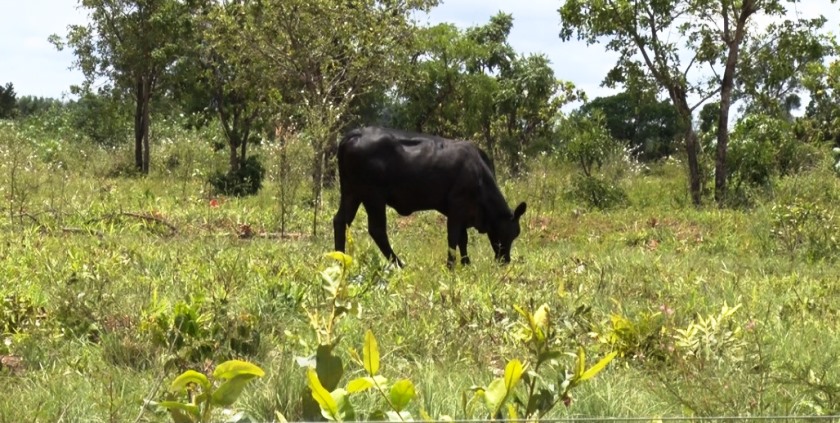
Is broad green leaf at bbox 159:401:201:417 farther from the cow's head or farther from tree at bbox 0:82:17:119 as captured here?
tree at bbox 0:82:17:119

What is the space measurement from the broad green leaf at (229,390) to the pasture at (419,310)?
0.89 feet

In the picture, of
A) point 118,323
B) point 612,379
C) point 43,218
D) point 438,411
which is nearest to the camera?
point 438,411

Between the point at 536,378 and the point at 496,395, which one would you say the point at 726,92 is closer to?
the point at 536,378

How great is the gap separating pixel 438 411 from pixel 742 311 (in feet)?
9.22

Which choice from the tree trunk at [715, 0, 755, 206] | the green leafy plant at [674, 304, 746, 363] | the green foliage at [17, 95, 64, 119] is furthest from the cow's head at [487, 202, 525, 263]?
the green foliage at [17, 95, 64, 119]

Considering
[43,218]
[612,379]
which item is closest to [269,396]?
[612,379]

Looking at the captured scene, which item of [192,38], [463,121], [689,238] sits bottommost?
[689,238]

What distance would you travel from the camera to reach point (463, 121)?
25.2m

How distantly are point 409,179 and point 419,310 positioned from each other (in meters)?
3.32

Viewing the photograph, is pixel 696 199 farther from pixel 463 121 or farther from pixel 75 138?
pixel 75 138

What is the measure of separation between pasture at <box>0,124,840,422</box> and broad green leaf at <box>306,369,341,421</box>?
0.65ft

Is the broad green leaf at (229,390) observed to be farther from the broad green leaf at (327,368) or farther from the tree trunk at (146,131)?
the tree trunk at (146,131)

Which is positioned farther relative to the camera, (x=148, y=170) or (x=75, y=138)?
(x=75, y=138)

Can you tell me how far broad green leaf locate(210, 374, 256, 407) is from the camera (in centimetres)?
163
